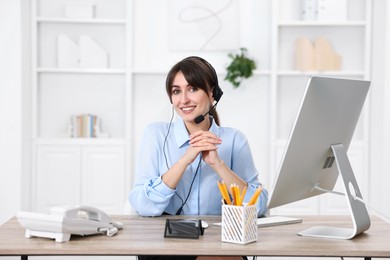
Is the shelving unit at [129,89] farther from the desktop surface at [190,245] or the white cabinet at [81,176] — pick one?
the desktop surface at [190,245]

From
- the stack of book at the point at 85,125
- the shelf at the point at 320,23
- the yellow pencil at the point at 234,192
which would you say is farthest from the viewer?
the stack of book at the point at 85,125

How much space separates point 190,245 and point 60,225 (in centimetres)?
40

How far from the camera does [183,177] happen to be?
2.46 metres

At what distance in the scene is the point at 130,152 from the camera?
16.4 ft

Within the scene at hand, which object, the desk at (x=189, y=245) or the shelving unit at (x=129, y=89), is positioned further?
the shelving unit at (x=129, y=89)

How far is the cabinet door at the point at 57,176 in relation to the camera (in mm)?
4984

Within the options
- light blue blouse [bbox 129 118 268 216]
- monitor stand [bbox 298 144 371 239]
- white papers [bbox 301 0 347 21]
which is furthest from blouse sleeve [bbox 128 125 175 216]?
white papers [bbox 301 0 347 21]

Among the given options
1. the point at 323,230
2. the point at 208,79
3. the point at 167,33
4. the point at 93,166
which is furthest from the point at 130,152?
the point at 323,230

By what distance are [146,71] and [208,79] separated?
257 cm

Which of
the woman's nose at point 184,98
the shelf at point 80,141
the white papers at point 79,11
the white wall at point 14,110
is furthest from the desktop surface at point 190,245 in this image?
the white papers at point 79,11

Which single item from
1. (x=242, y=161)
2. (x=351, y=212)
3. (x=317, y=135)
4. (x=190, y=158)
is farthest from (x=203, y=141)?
(x=351, y=212)

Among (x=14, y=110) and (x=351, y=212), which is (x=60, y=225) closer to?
(x=351, y=212)

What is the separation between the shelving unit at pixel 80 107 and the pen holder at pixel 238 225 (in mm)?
3160

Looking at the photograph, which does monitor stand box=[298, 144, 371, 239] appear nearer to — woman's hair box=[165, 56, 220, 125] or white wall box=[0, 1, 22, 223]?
woman's hair box=[165, 56, 220, 125]
